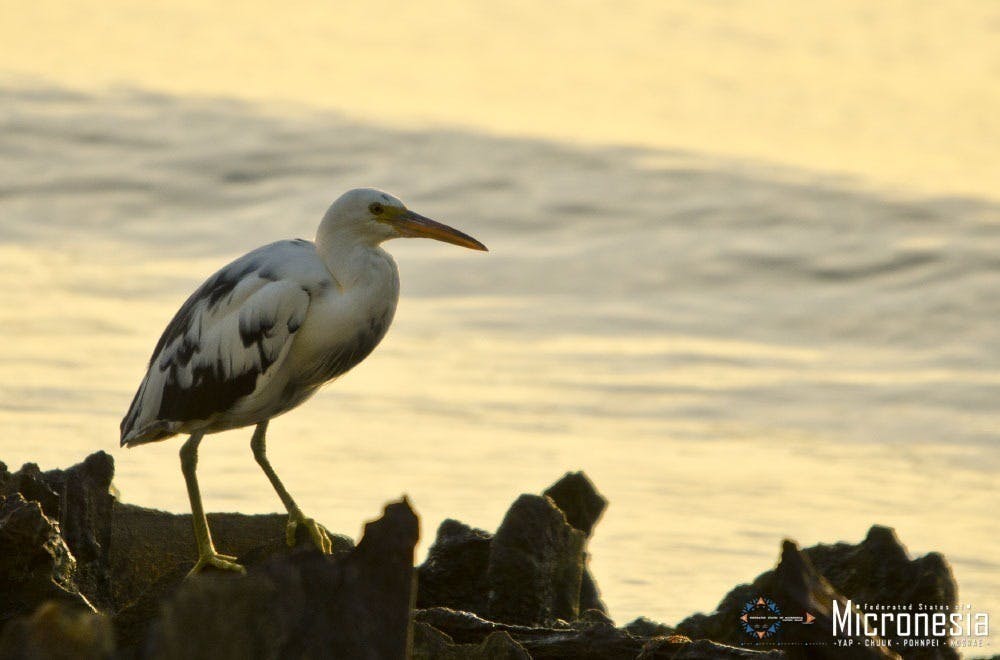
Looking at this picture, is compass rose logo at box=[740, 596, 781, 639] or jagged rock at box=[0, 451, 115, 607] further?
compass rose logo at box=[740, 596, 781, 639]

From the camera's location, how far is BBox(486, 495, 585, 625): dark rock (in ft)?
27.9

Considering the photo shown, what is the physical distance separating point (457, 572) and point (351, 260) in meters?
1.47

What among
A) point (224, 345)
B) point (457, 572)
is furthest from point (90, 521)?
point (457, 572)

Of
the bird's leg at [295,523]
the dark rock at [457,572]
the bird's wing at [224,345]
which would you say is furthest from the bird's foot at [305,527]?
the bird's wing at [224,345]

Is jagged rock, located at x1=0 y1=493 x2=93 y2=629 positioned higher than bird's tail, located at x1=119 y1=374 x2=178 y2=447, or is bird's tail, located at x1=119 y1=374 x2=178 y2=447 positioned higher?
bird's tail, located at x1=119 y1=374 x2=178 y2=447

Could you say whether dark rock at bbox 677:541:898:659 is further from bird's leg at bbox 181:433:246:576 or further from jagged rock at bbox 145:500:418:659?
bird's leg at bbox 181:433:246:576

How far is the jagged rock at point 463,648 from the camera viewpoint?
693cm

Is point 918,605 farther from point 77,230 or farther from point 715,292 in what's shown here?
point 77,230

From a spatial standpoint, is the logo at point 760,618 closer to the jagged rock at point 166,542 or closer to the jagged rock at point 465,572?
the jagged rock at point 465,572

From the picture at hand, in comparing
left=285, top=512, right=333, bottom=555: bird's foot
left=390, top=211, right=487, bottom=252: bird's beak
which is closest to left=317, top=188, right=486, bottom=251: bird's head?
left=390, top=211, right=487, bottom=252: bird's beak

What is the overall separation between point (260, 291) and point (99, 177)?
13821 millimetres

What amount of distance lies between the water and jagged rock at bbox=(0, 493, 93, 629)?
12.2ft

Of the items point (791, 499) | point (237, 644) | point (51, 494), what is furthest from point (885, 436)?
point (237, 644)

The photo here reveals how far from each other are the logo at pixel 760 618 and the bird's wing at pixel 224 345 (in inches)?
91.7
